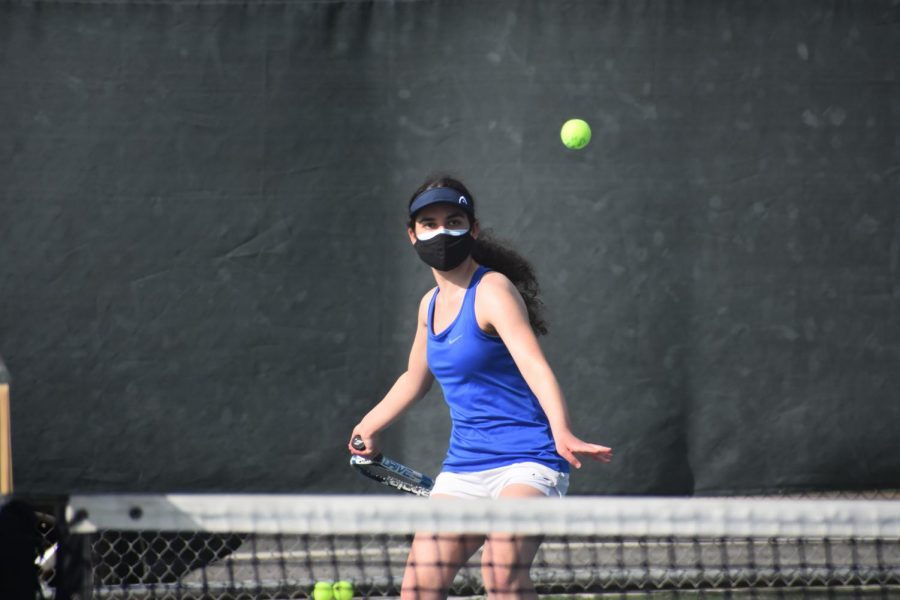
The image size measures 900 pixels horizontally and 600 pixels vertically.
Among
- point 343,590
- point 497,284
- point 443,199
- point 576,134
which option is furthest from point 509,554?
point 576,134

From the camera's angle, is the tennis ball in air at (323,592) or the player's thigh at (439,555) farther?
the tennis ball in air at (323,592)

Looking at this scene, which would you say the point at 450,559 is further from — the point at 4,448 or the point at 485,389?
the point at 4,448

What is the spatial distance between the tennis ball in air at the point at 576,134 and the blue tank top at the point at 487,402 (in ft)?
5.15

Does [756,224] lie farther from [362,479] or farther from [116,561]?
[116,561]

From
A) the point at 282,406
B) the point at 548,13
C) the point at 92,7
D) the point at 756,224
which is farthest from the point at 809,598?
the point at 92,7

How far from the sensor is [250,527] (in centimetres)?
250

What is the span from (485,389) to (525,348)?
21 centimetres

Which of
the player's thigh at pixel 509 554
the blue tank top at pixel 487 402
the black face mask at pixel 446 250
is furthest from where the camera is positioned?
the black face mask at pixel 446 250

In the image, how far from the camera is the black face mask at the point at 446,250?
3283 millimetres

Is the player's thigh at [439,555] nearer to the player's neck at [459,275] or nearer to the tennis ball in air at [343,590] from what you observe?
the player's neck at [459,275]

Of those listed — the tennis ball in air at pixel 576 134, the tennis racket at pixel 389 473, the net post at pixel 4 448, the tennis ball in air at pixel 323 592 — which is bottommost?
the tennis ball in air at pixel 323 592

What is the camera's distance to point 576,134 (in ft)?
15.3

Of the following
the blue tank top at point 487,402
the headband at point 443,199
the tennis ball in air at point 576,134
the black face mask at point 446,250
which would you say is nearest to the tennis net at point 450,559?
the blue tank top at point 487,402

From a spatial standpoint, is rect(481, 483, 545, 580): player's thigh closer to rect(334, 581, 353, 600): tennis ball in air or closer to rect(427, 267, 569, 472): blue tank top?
rect(427, 267, 569, 472): blue tank top
